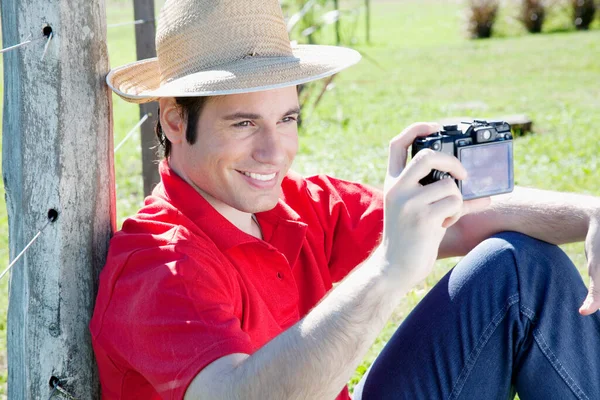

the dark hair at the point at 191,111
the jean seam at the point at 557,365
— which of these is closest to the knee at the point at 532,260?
the jean seam at the point at 557,365

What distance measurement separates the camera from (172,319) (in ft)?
5.67

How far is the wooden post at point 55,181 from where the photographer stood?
6.31 feet

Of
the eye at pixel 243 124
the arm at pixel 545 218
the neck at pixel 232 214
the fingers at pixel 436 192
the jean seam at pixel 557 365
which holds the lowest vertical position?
the jean seam at pixel 557 365

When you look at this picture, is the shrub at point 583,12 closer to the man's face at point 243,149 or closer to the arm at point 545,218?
the arm at point 545,218

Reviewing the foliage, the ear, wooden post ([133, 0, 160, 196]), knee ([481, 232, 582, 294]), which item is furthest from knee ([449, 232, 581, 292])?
the foliage

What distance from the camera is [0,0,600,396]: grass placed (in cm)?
640

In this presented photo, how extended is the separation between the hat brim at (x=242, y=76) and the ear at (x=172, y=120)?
0.18 feet

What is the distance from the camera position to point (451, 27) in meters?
19.7

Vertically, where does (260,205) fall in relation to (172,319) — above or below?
above

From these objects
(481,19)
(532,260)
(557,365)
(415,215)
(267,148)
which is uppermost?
(481,19)

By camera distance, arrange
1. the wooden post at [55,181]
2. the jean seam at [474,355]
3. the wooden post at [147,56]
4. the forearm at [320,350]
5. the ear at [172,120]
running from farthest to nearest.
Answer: the wooden post at [147,56], the jean seam at [474,355], the ear at [172,120], the wooden post at [55,181], the forearm at [320,350]

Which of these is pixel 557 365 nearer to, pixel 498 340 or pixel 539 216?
pixel 498 340

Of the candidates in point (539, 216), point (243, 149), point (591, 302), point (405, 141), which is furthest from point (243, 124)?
point (591, 302)

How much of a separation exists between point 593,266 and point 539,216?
0.21 m
